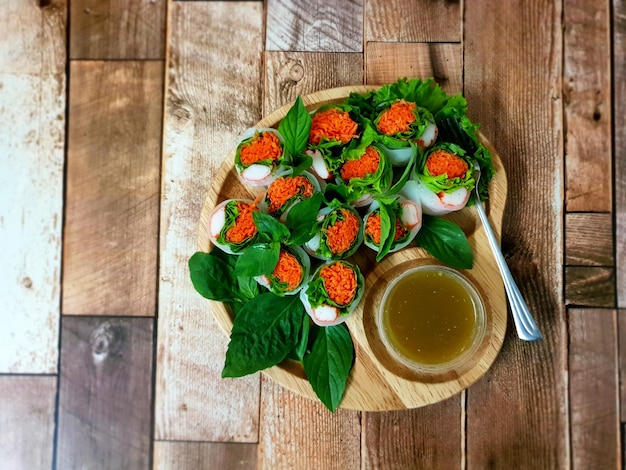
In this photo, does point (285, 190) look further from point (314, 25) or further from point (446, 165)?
point (314, 25)

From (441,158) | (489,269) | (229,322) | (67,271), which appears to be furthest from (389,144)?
(67,271)

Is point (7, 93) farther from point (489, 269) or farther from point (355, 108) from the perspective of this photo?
point (489, 269)

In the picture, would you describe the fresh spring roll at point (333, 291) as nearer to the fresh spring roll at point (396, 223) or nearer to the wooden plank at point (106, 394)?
the fresh spring roll at point (396, 223)

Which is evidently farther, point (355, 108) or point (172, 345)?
→ point (172, 345)

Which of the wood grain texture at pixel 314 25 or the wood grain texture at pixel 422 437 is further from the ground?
the wood grain texture at pixel 314 25

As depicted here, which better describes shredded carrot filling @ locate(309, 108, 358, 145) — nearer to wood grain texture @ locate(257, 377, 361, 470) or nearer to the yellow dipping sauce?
the yellow dipping sauce

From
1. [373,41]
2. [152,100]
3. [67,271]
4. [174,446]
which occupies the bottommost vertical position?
[174,446]

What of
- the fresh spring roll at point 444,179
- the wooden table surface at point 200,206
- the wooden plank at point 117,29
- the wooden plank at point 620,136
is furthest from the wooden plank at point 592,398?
the wooden plank at point 117,29
